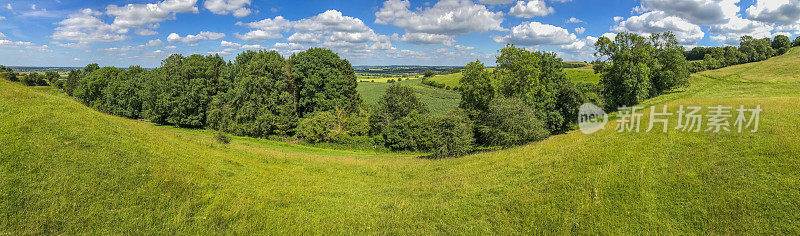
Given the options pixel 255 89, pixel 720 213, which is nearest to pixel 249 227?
pixel 720 213

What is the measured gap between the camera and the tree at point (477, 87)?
121ft

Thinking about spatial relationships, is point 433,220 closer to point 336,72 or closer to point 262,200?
point 262,200

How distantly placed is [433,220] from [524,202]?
13.1 ft

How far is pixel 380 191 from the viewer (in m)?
15.3

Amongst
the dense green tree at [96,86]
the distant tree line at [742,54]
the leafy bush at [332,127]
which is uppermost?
the distant tree line at [742,54]

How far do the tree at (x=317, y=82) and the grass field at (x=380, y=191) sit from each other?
29.0m

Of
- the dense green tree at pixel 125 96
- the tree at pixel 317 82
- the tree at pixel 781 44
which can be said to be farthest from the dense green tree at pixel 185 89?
the tree at pixel 781 44

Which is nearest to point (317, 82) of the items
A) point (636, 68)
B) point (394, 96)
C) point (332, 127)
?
point (332, 127)

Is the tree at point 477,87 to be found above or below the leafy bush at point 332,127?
above

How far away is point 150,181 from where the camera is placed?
36.3 feet

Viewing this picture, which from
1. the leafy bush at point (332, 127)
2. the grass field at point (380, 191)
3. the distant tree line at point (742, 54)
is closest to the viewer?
the grass field at point (380, 191)

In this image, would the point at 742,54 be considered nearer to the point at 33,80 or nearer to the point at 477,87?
the point at 477,87

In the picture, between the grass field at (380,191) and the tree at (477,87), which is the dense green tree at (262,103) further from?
the grass field at (380,191)

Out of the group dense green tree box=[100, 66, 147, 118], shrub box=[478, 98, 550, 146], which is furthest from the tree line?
dense green tree box=[100, 66, 147, 118]
